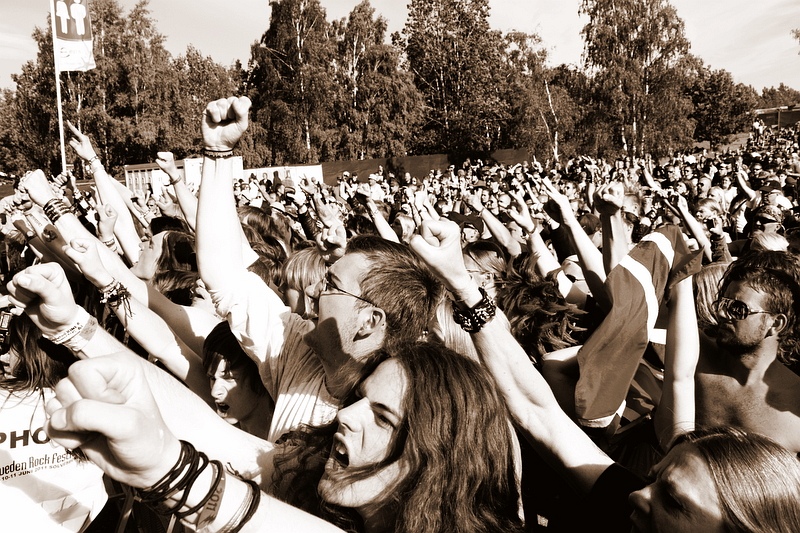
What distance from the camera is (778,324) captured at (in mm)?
2578

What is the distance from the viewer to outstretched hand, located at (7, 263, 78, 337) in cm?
179

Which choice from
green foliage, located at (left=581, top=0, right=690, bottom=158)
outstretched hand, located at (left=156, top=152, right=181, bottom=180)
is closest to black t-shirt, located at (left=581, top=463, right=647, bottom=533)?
outstretched hand, located at (left=156, top=152, right=181, bottom=180)

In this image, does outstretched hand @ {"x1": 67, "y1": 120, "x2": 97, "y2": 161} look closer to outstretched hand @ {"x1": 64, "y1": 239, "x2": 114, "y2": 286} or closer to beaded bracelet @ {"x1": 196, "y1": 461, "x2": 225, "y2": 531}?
outstretched hand @ {"x1": 64, "y1": 239, "x2": 114, "y2": 286}

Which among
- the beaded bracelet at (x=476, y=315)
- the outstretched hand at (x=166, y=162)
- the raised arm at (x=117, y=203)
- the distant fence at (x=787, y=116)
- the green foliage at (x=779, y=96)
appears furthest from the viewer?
the green foliage at (x=779, y=96)

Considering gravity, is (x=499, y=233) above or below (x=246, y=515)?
above

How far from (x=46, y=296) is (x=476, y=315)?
4.19 feet

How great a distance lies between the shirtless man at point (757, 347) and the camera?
253cm

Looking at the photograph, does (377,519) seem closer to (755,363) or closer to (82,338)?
(82,338)

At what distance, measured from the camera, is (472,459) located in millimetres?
1640

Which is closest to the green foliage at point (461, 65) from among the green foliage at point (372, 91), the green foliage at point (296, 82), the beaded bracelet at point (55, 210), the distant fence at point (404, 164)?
the green foliage at point (372, 91)

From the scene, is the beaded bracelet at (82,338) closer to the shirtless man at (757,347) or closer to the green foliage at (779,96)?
the shirtless man at (757,347)

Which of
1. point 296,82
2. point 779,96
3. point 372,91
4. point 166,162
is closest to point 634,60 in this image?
A: point 372,91

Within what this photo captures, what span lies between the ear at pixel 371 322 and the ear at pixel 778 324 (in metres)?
1.64

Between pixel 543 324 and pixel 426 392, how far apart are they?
154 cm
